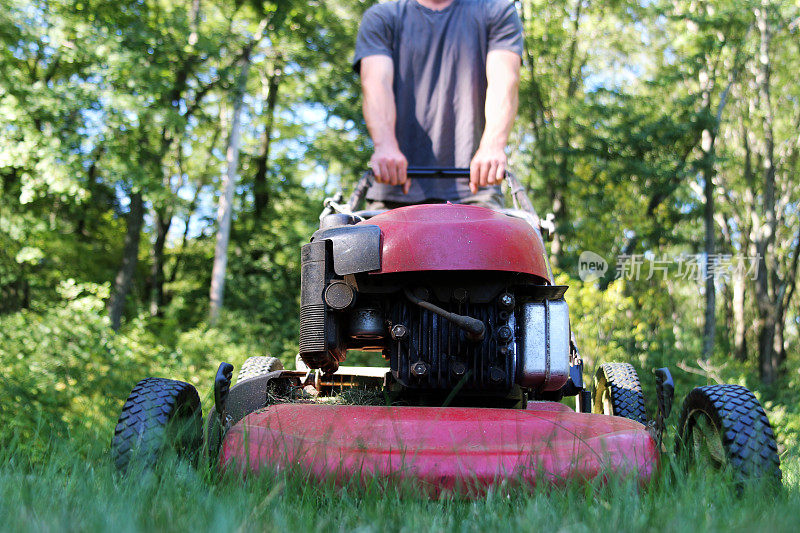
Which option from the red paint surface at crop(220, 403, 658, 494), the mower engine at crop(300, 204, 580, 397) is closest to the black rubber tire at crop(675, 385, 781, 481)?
the red paint surface at crop(220, 403, 658, 494)

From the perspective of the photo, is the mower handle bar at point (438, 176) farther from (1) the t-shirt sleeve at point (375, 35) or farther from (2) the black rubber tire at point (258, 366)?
(2) the black rubber tire at point (258, 366)

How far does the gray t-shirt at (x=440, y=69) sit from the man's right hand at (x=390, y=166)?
0.82 ft

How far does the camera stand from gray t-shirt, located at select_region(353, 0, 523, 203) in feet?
10.6

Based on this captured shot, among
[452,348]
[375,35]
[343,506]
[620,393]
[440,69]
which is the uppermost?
[375,35]

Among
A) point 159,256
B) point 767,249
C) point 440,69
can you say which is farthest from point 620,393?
point 159,256

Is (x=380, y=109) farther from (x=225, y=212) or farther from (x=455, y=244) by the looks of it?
(x=225, y=212)

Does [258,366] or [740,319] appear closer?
[258,366]

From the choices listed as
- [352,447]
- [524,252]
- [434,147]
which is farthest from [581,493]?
[434,147]

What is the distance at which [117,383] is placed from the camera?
6.18 metres

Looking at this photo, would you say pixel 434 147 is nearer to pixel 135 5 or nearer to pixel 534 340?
pixel 534 340

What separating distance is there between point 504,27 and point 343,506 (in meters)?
2.34

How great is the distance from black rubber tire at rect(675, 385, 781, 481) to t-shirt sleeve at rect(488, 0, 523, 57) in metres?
1.78

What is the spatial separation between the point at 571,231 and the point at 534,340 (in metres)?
12.0

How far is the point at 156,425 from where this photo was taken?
2.00 metres
